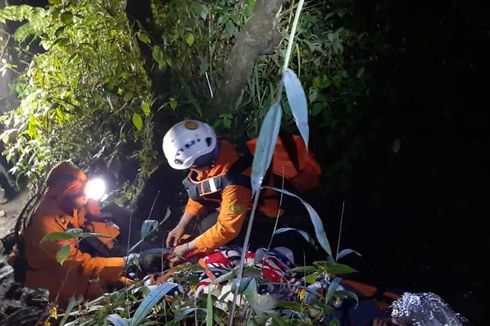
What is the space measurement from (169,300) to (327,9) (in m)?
4.61

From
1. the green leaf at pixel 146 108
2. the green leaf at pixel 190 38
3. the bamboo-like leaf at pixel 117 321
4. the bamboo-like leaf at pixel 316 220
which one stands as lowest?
the green leaf at pixel 146 108

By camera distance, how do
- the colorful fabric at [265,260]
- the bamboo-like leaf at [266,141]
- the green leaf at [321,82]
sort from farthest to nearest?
the green leaf at [321,82], the colorful fabric at [265,260], the bamboo-like leaf at [266,141]

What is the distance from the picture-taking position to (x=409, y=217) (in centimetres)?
617

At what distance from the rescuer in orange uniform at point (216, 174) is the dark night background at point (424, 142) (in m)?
1.70

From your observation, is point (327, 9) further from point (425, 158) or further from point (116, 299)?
point (116, 299)

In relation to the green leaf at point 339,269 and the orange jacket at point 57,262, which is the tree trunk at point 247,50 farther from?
the green leaf at point 339,269

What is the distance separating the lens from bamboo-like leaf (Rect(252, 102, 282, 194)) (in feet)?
4.25

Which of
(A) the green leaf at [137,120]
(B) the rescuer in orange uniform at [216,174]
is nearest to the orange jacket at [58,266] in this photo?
(B) the rescuer in orange uniform at [216,174]

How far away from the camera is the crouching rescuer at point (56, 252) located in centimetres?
405

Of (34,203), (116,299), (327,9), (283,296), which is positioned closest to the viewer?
(116,299)

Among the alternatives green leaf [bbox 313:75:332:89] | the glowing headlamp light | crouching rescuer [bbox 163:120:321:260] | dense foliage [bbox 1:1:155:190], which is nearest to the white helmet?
crouching rescuer [bbox 163:120:321:260]

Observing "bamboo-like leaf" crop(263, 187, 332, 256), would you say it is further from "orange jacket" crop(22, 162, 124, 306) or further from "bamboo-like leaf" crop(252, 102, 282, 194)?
"orange jacket" crop(22, 162, 124, 306)

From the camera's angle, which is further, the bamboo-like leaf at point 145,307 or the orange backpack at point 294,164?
the orange backpack at point 294,164

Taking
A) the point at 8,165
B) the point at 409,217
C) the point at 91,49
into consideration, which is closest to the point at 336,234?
the point at 409,217
